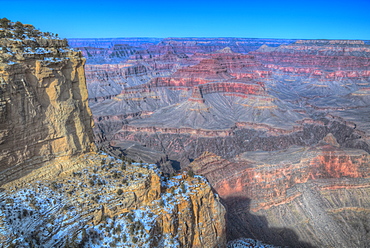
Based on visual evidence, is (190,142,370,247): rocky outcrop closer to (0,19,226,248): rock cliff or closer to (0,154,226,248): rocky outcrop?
(0,154,226,248): rocky outcrop

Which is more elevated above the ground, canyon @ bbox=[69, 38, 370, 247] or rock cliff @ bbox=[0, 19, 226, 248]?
rock cliff @ bbox=[0, 19, 226, 248]

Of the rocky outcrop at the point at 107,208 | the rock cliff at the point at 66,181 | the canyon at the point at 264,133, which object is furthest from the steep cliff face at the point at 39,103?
the canyon at the point at 264,133

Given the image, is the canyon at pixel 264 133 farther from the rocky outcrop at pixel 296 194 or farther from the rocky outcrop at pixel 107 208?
the rocky outcrop at pixel 107 208

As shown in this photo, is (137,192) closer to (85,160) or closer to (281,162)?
(85,160)

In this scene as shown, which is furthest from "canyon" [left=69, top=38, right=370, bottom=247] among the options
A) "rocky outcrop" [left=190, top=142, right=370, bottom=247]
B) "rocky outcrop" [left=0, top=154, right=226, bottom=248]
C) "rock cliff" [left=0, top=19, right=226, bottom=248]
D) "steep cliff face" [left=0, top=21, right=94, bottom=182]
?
"steep cliff face" [left=0, top=21, right=94, bottom=182]

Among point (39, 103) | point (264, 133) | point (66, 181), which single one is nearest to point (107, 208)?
point (66, 181)

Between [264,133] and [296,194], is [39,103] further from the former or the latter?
[264,133]
